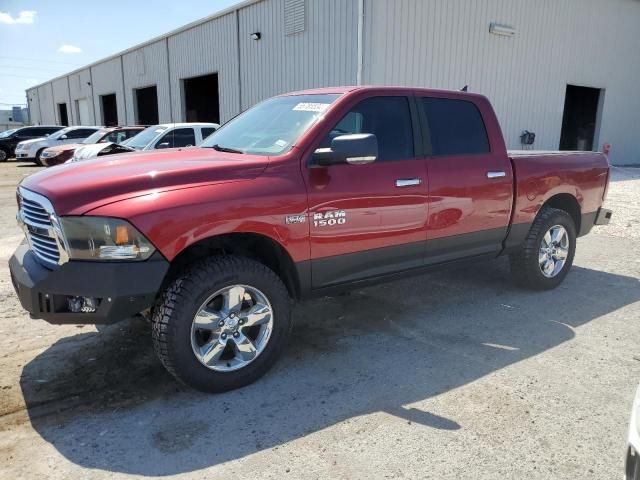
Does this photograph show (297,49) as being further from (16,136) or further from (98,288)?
(16,136)

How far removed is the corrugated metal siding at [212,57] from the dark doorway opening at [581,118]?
517 inches

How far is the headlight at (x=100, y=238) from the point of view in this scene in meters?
2.90

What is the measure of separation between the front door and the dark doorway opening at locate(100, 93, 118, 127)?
32.9 metres

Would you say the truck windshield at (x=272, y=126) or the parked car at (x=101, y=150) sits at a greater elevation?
the truck windshield at (x=272, y=126)

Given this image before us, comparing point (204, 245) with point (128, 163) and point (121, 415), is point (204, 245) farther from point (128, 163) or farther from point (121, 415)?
point (121, 415)

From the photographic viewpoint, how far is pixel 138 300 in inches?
118

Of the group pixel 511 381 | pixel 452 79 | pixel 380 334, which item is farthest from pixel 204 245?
pixel 452 79

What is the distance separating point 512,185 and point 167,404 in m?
3.58

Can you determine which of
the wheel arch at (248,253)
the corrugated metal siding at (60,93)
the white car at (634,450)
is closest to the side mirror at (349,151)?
the wheel arch at (248,253)

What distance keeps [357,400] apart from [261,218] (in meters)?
1.31

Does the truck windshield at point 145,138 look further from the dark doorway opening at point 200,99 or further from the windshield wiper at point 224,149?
the dark doorway opening at point 200,99

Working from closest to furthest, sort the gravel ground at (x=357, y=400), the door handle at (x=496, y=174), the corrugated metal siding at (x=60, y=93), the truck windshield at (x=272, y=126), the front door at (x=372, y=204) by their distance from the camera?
the gravel ground at (x=357, y=400) → the front door at (x=372, y=204) → the truck windshield at (x=272, y=126) → the door handle at (x=496, y=174) → the corrugated metal siding at (x=60, y=93)

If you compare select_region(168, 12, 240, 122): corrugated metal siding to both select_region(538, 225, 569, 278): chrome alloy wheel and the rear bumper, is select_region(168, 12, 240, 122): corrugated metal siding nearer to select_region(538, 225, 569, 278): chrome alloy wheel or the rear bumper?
the rear bumper

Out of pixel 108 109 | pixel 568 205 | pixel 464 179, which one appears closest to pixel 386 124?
pixel 464 179
